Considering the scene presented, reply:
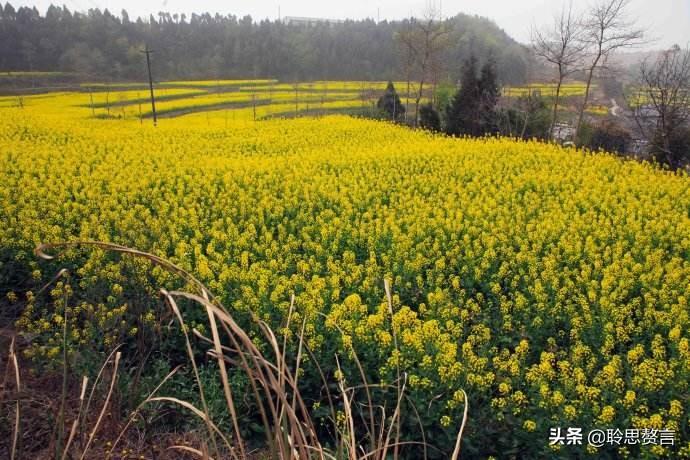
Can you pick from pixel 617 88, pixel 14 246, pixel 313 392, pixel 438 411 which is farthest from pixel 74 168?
pixel 617 88

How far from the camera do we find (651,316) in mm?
5535

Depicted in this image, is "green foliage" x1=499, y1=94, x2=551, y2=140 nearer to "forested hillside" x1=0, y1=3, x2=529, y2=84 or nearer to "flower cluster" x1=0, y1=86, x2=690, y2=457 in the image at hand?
"flower cluster" x1=0, y1=86, x2=690, y2=457

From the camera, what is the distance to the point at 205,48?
69812 mm

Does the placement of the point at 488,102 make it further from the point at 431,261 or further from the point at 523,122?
the point at 431,261

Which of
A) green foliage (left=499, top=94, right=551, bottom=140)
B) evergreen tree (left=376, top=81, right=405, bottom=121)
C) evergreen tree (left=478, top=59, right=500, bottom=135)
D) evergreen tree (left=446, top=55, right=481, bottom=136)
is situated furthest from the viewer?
evergreen tree (left=376, top=81, right=405, bottom=121)

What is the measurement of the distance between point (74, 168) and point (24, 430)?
8652 mm

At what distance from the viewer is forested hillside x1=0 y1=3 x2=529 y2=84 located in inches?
2137

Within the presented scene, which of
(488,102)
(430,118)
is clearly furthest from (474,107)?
(430,118)

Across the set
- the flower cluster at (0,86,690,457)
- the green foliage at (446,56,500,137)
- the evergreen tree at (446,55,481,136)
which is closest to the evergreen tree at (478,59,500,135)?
the green foliage at (446,56,500,137)

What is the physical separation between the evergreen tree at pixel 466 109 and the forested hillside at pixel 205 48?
20.6 meters

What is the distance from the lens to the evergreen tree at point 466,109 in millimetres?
28003

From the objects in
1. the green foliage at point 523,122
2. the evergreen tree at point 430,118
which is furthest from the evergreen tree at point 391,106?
the green foliage at point 523,122

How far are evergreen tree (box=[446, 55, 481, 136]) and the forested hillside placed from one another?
67.7 ft

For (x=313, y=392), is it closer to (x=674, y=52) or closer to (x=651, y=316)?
(x=651, y=316)
